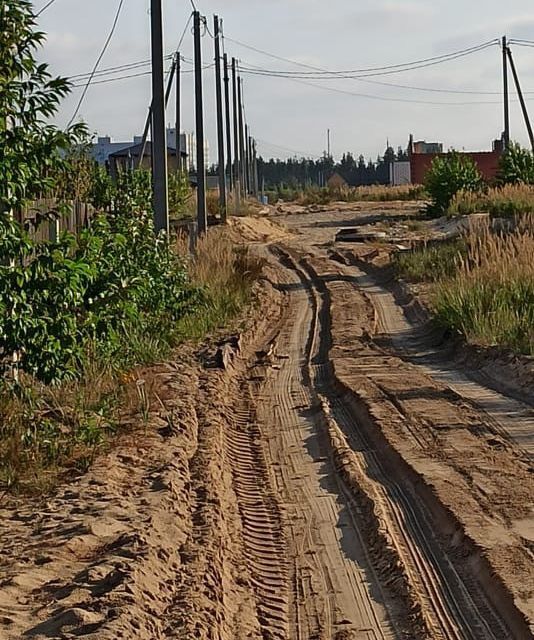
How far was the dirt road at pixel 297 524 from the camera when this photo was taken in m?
5.46

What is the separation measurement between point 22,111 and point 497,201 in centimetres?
3075

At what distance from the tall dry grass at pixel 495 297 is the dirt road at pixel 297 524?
1.90m

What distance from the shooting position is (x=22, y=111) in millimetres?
7789

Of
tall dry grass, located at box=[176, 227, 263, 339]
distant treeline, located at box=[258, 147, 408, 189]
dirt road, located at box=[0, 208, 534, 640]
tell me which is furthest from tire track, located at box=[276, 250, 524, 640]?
→ distant treeline, located at box=[258, 147, 408, 189]

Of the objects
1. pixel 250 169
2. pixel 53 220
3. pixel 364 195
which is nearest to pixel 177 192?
pixel 53 220

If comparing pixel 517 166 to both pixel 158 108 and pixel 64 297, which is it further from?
pixel 64 297

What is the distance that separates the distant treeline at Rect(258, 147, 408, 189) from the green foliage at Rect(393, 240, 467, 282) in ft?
269

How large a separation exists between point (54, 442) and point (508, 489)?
10.9ft

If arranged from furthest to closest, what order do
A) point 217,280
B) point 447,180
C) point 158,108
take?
point 447,180
point 217,280
point 158,108

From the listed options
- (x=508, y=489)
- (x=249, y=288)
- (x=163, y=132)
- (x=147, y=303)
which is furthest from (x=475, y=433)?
(x=249, y=288)

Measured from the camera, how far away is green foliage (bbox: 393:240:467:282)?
74.2 feet

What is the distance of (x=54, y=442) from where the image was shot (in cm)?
835

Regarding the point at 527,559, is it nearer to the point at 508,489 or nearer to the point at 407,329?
the point at 508,489

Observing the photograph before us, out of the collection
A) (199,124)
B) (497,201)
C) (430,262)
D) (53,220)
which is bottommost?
(430,262)
